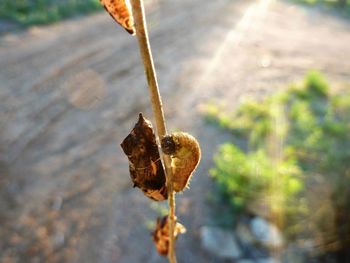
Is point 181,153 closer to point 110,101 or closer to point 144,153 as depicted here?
point 144,153

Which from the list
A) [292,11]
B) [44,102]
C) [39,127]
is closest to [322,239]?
[39,127]

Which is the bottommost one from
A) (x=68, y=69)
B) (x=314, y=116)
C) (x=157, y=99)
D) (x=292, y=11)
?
(x=292, y=11)

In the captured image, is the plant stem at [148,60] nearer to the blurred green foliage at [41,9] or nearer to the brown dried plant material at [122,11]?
the brown dried plant material at [122,11]

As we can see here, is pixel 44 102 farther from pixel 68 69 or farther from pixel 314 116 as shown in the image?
pixel 314 116

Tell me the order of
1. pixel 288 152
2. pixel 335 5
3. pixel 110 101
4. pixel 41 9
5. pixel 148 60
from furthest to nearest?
pixel 335 5 → pixel 41 9 → pixel 110 101 → pixel 288 152 → pixel 148 60

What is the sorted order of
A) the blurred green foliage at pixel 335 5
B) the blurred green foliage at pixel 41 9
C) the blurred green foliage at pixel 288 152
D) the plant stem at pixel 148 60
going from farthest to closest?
the blurred green foliage at pixel 335 5, the blurred green foliage at pixel 41 9, the blurred green foliage at pixel 288 152, the plant stem at pixel 148 60

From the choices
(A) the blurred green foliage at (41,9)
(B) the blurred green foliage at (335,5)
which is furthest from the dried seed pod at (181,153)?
(B) the blurred green foliage at (335,5)

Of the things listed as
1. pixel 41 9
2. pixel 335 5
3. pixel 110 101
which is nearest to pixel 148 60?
pixel 110 101
